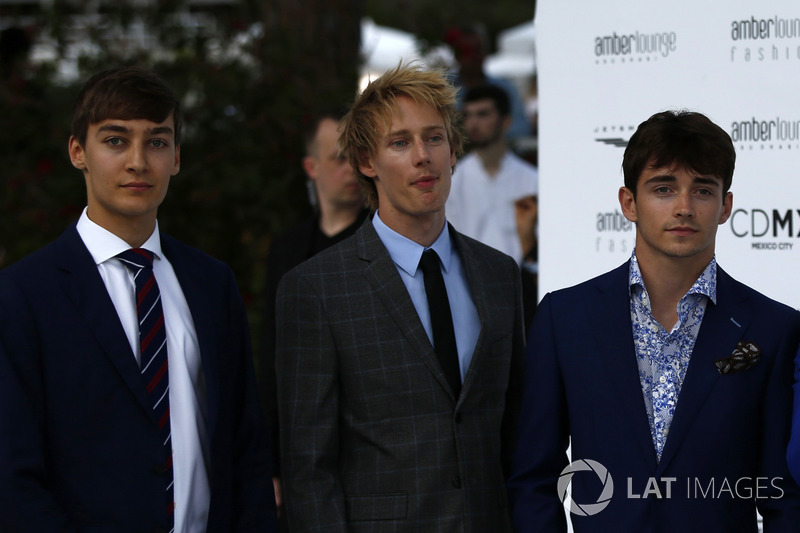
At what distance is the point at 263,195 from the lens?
238 inches

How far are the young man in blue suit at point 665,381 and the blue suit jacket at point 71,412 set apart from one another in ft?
3.01

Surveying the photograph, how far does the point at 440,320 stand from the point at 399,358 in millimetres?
172

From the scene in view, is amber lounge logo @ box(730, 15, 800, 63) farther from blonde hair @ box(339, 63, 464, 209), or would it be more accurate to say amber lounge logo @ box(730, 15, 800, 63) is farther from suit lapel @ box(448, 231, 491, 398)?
suit lapel @ box(448, 231, 491, 398)

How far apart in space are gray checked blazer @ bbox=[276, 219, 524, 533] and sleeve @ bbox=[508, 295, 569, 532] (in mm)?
161

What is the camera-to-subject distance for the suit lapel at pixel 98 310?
253 cm

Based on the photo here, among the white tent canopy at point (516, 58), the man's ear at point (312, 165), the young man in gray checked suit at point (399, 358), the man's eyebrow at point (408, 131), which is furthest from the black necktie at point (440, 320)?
the white tent canopy at point (516, 58)

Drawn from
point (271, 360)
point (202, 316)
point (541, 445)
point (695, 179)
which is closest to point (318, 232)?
point (271, 360)

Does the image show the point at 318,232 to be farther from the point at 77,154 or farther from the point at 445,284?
the point at 77,154

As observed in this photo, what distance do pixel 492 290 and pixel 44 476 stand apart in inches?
51.8

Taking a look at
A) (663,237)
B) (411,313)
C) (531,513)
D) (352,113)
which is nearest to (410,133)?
(352,113)

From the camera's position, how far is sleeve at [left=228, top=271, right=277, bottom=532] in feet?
9.21

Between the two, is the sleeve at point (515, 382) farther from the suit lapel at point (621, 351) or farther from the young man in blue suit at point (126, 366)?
the young man in blue suit at point (126, 366)

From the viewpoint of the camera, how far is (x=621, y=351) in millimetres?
2598

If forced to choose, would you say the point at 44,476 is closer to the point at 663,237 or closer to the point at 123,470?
the point at 123,470
